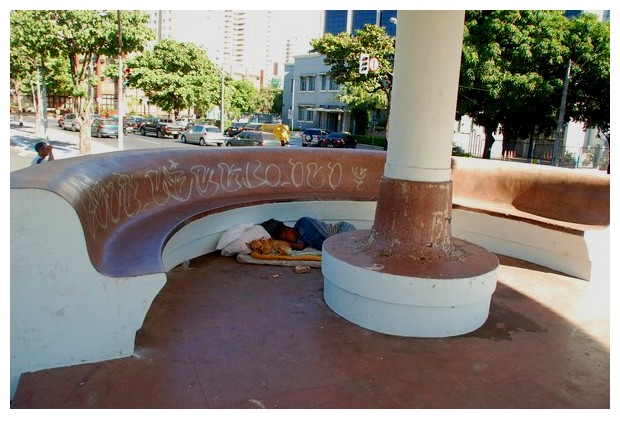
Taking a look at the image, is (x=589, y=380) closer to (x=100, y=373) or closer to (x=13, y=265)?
(x=100, y=373)

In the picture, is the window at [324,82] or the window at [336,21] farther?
the window at [336,21]

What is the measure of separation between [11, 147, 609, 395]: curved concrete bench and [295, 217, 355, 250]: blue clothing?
0.55 metres

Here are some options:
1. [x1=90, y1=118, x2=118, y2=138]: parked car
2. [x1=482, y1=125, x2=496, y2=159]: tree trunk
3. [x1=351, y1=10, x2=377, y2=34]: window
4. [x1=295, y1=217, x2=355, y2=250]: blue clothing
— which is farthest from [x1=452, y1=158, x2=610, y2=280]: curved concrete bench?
[x1=351, y1=10, x2=377, y2=34]: window

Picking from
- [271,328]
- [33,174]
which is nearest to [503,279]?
[271,328]

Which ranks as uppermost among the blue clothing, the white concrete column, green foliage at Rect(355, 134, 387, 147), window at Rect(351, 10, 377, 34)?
window at Rect(351, 10, 377, 34)

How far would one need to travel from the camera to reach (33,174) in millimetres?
3605

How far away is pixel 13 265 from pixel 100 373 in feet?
3.13

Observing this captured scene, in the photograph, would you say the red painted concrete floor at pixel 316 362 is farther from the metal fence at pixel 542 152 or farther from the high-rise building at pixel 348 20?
the high-rise building at pixel 348 20

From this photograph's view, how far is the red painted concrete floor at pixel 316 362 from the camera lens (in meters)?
3.31

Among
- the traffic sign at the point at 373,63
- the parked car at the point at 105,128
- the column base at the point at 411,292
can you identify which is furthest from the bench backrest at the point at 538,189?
the parked car at the point at 105,128

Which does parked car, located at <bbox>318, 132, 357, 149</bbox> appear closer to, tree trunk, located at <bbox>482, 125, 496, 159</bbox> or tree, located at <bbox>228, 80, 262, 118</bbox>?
tree trunk, located at <bbox>482, 125, 496, 159</bbox>

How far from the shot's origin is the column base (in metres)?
4.38

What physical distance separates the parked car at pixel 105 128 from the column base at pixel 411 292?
32.2m

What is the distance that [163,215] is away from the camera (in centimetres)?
588
